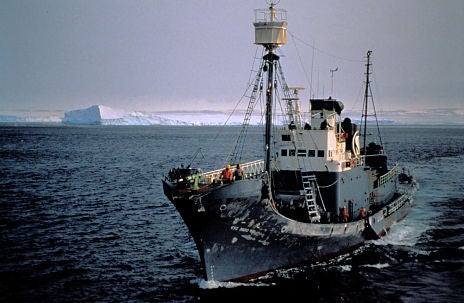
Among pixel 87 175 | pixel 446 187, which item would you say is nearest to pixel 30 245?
pixel 87 175

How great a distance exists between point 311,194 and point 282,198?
2230 millimetres

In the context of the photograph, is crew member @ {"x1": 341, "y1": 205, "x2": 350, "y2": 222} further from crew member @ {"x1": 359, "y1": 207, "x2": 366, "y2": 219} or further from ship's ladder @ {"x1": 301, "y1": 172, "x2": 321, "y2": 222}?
crew member @ {"x1": 359, "y1": 207, "x2": 366, "y2": 219}

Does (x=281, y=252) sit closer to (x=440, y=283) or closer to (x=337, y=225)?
(x=337, y=225)

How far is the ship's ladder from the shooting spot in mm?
31894

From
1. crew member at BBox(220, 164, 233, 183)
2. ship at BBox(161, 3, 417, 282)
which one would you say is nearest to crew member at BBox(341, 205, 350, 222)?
ship at BBox(161, 3, 417, 282)

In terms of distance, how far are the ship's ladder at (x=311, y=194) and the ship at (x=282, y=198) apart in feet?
0.23

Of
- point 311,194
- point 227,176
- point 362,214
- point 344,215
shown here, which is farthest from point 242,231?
point 362,214

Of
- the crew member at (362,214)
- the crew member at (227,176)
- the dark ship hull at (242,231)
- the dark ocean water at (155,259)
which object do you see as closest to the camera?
the dark ship hull at (242,231)

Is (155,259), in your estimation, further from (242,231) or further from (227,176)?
(227,176)

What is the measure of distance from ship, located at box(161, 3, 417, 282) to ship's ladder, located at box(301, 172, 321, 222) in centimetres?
7

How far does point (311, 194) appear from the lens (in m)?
32.8

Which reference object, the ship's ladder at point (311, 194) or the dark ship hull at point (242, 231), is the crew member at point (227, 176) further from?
the ship's ladder at point (311, 194)

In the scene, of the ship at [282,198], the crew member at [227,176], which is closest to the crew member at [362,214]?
the ship at [282,198]

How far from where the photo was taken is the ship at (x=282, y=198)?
28.4 metres
